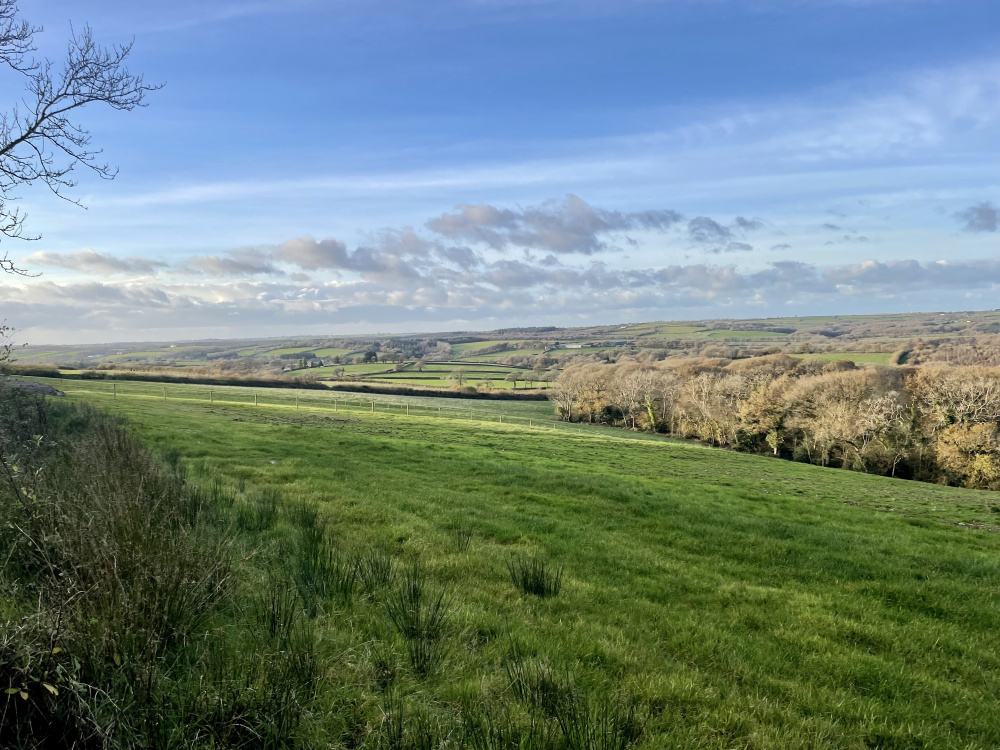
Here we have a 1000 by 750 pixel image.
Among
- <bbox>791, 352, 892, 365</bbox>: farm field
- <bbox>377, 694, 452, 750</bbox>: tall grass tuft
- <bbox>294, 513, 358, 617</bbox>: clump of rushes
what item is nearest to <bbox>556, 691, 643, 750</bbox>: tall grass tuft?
<bbox>377, 694, 452, 750</bbox>: tall grass tuft

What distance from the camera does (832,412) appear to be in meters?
49.8

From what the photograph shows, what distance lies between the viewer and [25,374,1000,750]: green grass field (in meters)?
4.20

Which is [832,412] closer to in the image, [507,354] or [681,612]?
[681,612]

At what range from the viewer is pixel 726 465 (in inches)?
1483

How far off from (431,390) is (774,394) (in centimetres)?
5301

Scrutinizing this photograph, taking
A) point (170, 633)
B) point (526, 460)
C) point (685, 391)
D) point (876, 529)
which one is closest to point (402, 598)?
point (170, 633)

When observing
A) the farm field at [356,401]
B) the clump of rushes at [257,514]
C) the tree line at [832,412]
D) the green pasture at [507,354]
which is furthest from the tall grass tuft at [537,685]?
the green pasture at [507,354]

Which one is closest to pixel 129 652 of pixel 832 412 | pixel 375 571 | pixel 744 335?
pixel 375 571

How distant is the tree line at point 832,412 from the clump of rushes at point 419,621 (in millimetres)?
51098

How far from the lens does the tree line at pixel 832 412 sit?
144 ft

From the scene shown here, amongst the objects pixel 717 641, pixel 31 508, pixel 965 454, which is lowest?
pixel 965 454

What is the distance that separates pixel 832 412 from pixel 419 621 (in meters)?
55.7

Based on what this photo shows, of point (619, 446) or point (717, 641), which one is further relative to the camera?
point (619, 446)

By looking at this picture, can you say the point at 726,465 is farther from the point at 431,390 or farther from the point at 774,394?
the point at 431,390
